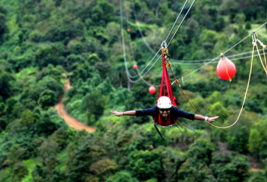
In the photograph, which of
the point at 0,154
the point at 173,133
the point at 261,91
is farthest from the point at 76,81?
the point at 261,91

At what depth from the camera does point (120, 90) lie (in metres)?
25.7

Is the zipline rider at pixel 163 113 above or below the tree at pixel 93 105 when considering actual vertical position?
below

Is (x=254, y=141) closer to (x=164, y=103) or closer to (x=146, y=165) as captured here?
(x=146, y=165)

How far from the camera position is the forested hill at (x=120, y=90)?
17.2 meters

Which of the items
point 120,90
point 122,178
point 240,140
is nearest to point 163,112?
point 122,178

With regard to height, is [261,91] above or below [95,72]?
below

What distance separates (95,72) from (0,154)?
9.84 meters

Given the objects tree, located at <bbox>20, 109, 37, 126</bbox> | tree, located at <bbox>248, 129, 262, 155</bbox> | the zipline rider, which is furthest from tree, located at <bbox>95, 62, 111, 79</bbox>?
the zipline rider

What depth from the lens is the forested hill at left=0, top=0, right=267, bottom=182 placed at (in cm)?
1720

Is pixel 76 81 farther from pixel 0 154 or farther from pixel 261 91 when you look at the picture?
pixel 261 91

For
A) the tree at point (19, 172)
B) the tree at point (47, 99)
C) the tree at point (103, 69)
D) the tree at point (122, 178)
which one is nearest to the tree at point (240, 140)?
the tree at point (122, 178)

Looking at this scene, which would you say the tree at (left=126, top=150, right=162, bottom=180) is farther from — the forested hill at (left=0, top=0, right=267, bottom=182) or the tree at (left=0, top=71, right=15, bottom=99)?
the tree at (left=0, top=71, right=15, bottom=99)

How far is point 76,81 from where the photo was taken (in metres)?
27.5

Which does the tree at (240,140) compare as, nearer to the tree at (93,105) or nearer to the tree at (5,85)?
the tree at (93,105)
